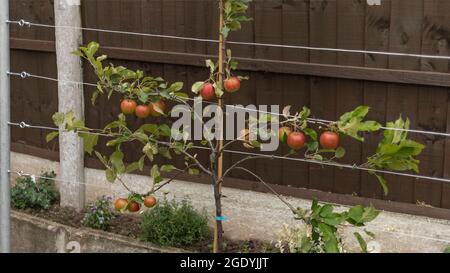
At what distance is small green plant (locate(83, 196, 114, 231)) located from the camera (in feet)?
19.2

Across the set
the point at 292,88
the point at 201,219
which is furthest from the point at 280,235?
the point at 292,88

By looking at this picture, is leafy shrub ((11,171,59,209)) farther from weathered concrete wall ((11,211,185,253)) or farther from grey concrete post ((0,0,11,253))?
grey concrete post ((0,0,11,253))

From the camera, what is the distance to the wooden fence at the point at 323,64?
184 inches

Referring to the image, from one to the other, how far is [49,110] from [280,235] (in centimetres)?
230

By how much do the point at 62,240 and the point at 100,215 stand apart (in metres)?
0.36

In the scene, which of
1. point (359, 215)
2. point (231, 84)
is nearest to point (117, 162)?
point (231, 84)

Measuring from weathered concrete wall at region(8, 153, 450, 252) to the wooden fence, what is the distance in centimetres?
9

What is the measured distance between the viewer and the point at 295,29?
5082 mm

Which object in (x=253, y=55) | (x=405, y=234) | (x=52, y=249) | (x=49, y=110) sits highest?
(x=253, y=55)

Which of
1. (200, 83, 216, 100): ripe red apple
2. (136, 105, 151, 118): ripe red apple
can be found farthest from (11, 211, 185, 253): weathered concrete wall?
(200, 83, 216, 100): ripe red apple

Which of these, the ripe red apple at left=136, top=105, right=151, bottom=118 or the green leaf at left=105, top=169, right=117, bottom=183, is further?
the green leaf at left=105, top=169, right=117, bottom=183

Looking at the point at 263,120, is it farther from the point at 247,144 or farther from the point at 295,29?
the point at 295,29

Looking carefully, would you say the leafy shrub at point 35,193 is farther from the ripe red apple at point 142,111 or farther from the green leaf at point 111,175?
the ripe red apple at point 142,111

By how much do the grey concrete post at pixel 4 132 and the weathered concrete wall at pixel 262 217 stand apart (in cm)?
93
